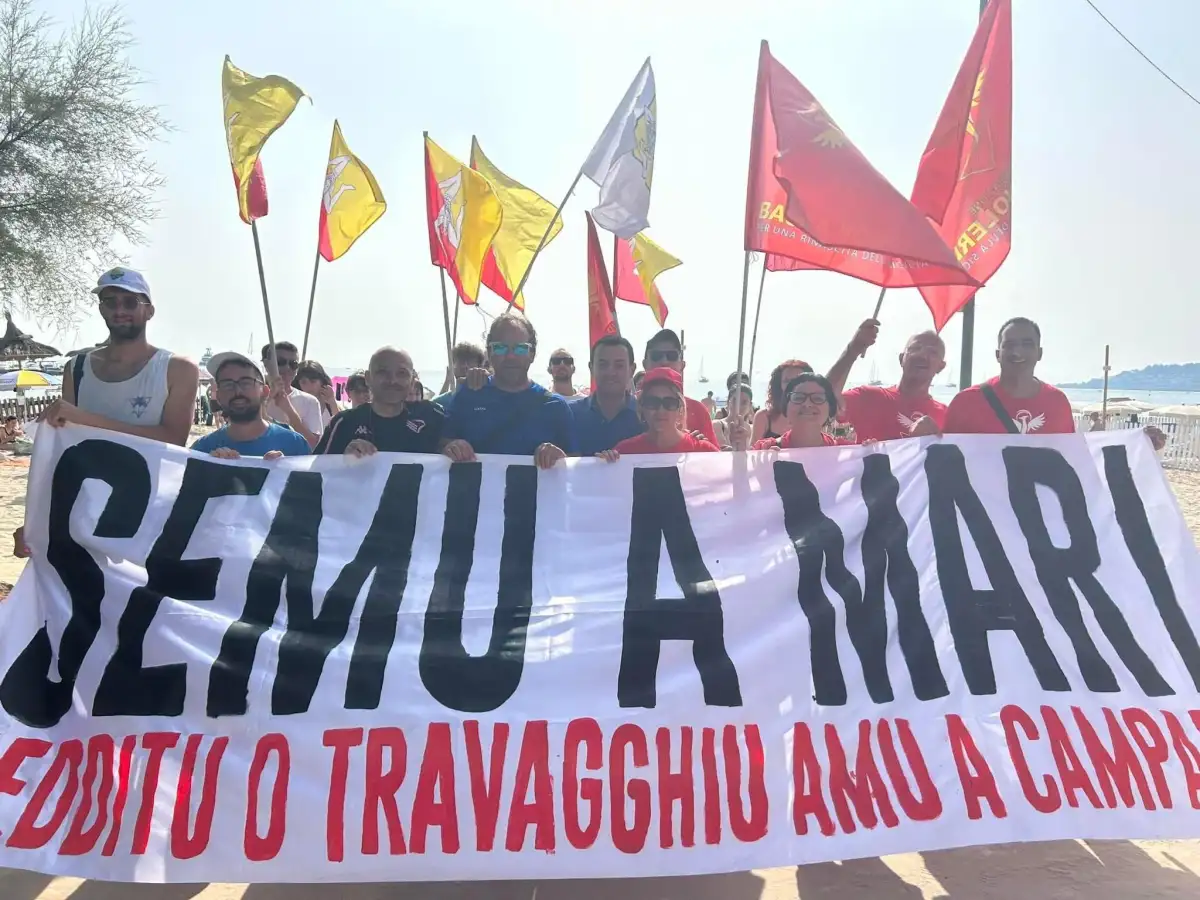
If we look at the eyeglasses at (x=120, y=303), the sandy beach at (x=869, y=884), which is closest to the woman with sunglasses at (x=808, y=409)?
the sandy beach at (x=869, y=884)

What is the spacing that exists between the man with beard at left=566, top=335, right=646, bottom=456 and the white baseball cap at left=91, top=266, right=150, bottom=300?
6.27 ft

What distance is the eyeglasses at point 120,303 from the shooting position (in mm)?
3393

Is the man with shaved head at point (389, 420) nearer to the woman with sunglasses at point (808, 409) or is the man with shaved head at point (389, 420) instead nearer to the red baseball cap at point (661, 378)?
the red baseball cap at point (661, 378)

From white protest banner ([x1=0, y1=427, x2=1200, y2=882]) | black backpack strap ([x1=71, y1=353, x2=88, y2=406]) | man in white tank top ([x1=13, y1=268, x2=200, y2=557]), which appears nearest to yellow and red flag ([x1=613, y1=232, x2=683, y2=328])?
white protest banner ([x1=0, y1=427, x2=1200, y2=882])

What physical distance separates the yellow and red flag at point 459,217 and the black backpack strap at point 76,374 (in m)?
4.43

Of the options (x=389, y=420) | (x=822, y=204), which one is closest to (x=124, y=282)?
(x=389, y=420)

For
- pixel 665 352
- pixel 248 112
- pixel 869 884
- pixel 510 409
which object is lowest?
pixel 869 884

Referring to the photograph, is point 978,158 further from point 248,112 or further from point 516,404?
point 248,112

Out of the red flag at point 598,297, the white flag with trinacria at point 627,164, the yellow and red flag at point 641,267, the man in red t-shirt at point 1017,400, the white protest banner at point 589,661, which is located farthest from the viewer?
the yellow and red flag at point 641,267

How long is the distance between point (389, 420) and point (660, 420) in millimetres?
1229

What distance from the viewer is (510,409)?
3.88 m

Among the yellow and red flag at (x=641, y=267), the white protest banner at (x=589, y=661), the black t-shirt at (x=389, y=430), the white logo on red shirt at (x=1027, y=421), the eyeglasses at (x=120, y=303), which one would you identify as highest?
the yellow and red flag at (x=641, y=267)

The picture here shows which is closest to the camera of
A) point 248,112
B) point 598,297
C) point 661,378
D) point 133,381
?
point 133,381

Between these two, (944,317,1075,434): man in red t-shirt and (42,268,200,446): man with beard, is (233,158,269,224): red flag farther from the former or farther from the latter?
(944,317,1075,434): man in red t-shirt
